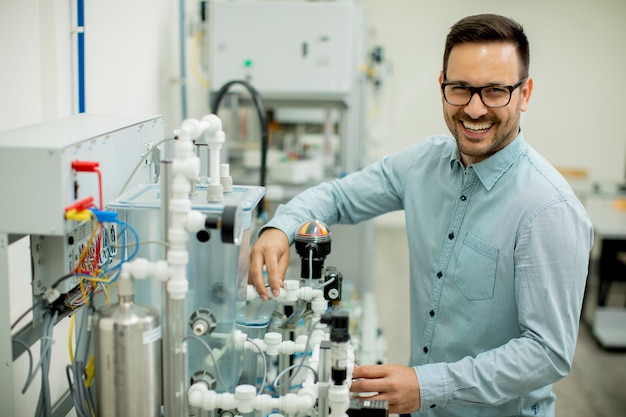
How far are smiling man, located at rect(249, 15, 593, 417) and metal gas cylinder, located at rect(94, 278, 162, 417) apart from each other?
35 centimetres

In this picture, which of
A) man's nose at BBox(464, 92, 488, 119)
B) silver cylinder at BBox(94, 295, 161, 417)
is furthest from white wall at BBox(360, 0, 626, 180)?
silver cylinder at BBox(94, 295, 161, 417)

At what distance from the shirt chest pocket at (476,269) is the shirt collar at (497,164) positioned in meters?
0.14

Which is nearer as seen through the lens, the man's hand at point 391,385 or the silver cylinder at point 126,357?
the silver cylinder at point 126,357

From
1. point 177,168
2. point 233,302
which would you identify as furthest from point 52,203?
point 233,302

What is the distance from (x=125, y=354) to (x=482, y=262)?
2.74 ft

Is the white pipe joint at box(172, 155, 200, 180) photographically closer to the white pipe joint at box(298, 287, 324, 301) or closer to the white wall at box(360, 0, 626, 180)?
the white pipe joint at box(298, 287, 324, 301)

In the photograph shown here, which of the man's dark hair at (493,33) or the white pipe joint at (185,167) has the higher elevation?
the man's dark hair at (493,33)

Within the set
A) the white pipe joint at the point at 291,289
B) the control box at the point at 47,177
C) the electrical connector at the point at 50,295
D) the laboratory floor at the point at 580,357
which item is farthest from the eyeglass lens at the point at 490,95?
the laboratory floor at the point at 580,357

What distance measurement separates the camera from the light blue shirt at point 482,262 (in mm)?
1343

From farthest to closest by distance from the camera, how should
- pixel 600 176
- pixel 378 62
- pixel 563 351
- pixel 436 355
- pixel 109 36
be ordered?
pixel 600 176
pixel 378 62
pixel 109 36
pixel 436 355
pixel 563 351

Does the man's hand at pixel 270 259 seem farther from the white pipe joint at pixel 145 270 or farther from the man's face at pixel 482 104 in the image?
the man's face at pixel 482 104

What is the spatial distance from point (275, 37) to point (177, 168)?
2.22 metres

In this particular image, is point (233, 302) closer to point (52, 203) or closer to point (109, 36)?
point (52, 203)

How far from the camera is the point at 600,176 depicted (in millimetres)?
6414
